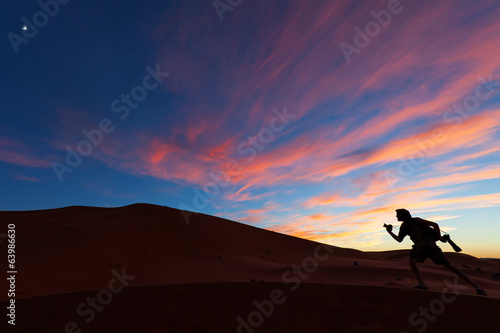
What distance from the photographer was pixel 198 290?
6090mm

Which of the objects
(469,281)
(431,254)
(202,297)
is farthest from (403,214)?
(202,297)

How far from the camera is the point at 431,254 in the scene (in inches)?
235

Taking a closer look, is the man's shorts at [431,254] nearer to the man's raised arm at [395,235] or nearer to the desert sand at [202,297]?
the man's raised arm at [395,235]

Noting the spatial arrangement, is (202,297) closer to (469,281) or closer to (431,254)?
(431,254)

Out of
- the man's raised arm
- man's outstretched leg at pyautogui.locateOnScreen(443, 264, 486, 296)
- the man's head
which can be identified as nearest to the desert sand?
man's outstretched leg at pyautogui.locateOnScreen(443, 264, 486, 296)

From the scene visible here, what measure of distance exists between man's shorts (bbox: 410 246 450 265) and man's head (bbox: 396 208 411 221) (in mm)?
674

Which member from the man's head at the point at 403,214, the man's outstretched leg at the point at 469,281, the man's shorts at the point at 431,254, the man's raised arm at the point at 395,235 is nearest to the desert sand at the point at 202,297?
the man's outstretched leg at the point at 469,281

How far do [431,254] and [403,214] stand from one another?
39.2 inches

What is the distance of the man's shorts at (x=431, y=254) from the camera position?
588 centimetres

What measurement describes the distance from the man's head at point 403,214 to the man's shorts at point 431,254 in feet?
2.21

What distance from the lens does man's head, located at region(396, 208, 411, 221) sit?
6305 millimetres

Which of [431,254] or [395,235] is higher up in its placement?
[395,235]

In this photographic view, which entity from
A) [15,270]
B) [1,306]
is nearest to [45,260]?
[15,270]

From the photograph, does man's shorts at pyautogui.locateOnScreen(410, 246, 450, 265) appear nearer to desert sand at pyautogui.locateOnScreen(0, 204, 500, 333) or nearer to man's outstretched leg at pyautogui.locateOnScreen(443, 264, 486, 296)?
man's outstretched leg at pyautogui.locateOnScreen(443, 264, 486, 296)
